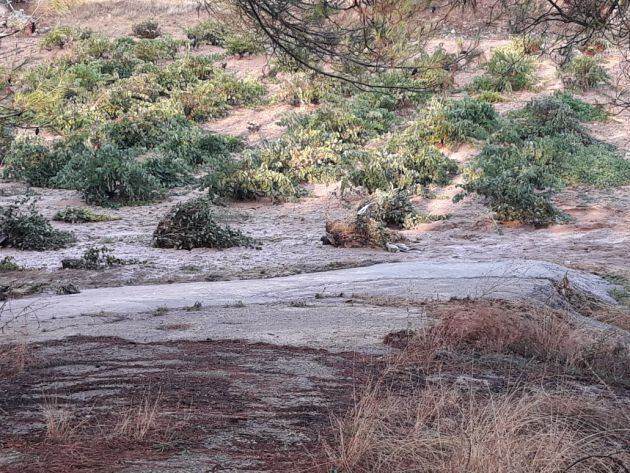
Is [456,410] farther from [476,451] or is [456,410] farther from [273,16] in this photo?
[273,16]

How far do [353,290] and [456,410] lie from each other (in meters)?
3.78

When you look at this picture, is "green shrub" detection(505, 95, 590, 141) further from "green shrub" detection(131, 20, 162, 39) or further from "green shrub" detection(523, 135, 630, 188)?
"green shrub" detection(131, 20, 162, 39)

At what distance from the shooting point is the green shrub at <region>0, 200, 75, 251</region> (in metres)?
10.8

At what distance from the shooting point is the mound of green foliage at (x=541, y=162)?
1231 cm

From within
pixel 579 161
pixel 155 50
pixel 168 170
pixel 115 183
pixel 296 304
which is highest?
pixel 155 50

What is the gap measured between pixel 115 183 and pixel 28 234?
10.5 ft

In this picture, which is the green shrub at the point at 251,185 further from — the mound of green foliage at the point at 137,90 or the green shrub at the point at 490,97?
the green shrub at the point at 490,97

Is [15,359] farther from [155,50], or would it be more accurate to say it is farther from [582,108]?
[155,50]

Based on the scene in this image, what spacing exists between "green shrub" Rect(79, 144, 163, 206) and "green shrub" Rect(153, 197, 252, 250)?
302 centimetres

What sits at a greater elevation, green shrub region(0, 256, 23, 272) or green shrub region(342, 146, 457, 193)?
green shrub region(342, 146, 457, 193)

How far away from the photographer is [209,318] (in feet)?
21.5

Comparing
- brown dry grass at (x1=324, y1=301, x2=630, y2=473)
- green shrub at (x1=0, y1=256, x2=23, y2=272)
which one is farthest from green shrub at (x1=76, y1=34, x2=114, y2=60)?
brown dry grass at (x1=324, y1=301, x2=630, y2=473)

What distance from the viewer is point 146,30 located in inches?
1043

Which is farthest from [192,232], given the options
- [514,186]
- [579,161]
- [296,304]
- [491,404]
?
[491,404]
